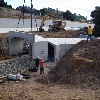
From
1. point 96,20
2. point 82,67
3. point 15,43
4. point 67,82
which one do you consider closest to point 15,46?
point 15,43

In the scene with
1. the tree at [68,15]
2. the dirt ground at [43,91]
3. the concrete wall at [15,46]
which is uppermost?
the tree at [68,15]

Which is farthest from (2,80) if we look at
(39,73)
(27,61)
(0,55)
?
(0,55)

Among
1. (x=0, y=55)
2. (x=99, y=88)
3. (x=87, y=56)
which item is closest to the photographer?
(x=99, y=88)

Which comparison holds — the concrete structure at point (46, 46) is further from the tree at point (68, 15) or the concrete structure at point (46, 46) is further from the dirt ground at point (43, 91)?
the tree at point (68, 15)

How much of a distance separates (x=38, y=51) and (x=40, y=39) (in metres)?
1.25

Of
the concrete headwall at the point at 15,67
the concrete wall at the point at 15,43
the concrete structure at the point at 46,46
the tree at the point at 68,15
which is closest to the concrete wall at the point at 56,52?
the concrete structure at the point at 46,46

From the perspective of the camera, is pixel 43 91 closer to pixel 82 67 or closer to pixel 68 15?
pixel 82 67

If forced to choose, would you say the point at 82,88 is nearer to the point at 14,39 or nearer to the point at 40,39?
the point at 40,39

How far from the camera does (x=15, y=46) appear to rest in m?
→ 29.3

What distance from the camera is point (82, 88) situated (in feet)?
54.0

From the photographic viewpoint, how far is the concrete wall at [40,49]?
78.5ft

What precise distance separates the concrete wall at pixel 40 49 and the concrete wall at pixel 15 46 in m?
5.50

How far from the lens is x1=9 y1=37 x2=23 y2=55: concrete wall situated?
28.9 metres

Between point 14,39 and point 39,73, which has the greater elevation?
point 14,39
